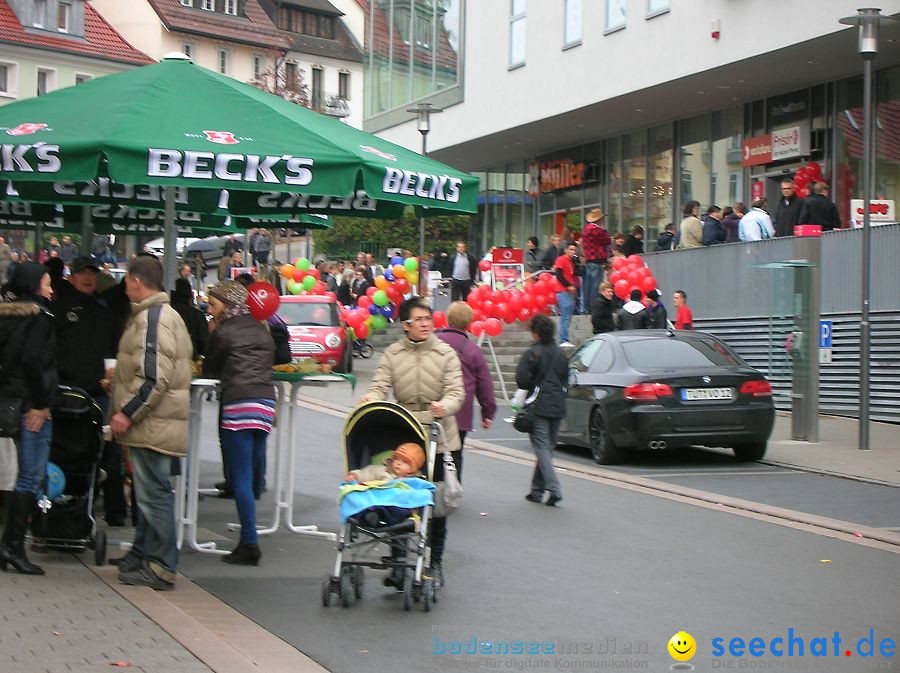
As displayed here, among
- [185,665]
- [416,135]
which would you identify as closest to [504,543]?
[185,665]

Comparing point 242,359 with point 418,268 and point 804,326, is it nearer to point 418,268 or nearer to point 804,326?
point 804,326

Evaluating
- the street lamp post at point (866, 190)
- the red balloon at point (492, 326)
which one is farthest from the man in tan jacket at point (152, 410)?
the red balloon at point (492, 326)

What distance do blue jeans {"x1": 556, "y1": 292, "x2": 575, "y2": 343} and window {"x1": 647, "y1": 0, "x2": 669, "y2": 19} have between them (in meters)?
6.59

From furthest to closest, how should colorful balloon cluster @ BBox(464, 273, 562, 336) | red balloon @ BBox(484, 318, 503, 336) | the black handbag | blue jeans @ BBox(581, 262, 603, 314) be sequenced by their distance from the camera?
1. blue jeans @ BBox(581, 262, 603, 314)
2. colorful balloon cluster @ BBox(464, 273, 562, 336)
3. red balloon @ BBox(484, 318, 503, 336)
4. the black handbag

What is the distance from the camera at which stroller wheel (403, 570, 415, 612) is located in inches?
319

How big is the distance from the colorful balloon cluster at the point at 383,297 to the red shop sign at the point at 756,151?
309 inches

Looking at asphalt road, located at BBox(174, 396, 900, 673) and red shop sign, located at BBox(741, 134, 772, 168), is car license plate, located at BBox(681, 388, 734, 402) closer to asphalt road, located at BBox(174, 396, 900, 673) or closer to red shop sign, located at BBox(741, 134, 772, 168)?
asphalt road, located at BBox(174, 396, 900, 673)

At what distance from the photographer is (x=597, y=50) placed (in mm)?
32031

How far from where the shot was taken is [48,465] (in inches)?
375

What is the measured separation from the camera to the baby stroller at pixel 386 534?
26.8ft

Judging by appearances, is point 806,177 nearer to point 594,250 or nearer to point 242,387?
point 594,250

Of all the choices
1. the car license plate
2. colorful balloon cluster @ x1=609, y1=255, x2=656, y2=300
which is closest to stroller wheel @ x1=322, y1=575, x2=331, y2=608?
the car license plate

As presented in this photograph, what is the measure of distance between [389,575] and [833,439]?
12005 mm

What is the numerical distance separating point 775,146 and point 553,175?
12.2 metres
